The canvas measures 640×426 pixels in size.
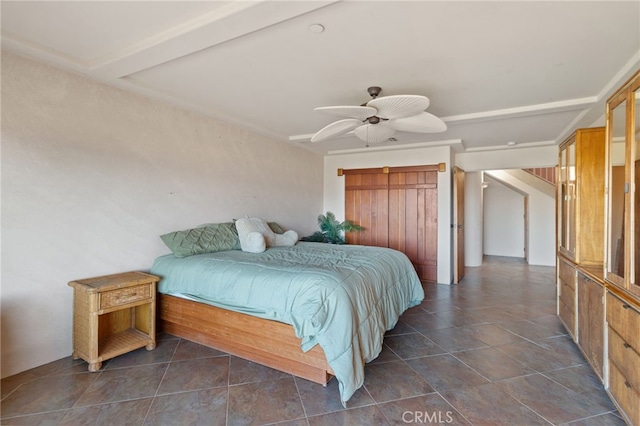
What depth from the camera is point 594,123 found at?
146 inches

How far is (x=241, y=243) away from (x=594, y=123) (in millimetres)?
4672

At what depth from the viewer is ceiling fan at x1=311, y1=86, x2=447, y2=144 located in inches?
87.0

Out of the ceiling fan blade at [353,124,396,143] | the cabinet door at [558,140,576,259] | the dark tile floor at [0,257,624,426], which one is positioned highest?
the ceiling fan blade at [353,124,396,143]

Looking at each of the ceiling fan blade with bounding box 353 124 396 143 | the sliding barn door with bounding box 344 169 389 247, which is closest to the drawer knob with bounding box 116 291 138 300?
the ceiling fan blade with bounding box 353 124 396 143

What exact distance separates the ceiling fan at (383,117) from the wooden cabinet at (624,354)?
1.77m

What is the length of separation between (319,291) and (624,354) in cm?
187

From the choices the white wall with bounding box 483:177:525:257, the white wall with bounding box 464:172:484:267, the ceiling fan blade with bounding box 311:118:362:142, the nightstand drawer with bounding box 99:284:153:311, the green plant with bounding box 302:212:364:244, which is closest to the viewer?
the nightstand drawer with bounding box 99:284:153:311

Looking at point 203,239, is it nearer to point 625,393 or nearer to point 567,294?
point 625,393

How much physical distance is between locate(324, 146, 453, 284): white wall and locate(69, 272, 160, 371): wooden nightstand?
406cm

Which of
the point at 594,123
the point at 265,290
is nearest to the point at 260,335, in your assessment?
the point at 265,290

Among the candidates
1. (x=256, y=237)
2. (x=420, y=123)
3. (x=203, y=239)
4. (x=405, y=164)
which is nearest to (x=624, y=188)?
(x=420, y=123)

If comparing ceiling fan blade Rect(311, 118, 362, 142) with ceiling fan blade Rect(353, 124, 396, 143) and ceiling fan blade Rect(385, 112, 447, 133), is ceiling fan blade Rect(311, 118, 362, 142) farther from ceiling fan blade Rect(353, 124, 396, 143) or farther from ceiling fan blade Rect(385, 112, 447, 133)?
ceiling fan blade Rect(385, 112, 447, 133)

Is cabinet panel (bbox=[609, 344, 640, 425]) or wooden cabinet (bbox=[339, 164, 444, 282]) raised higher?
wooden cabinet (bbox=[339, 164, 444, 282])

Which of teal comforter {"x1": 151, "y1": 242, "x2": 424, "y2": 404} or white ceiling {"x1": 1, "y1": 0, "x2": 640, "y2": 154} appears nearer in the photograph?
white ceiling {"x1": 1, "y1": 0, "x2": 640, "y2": 154}
